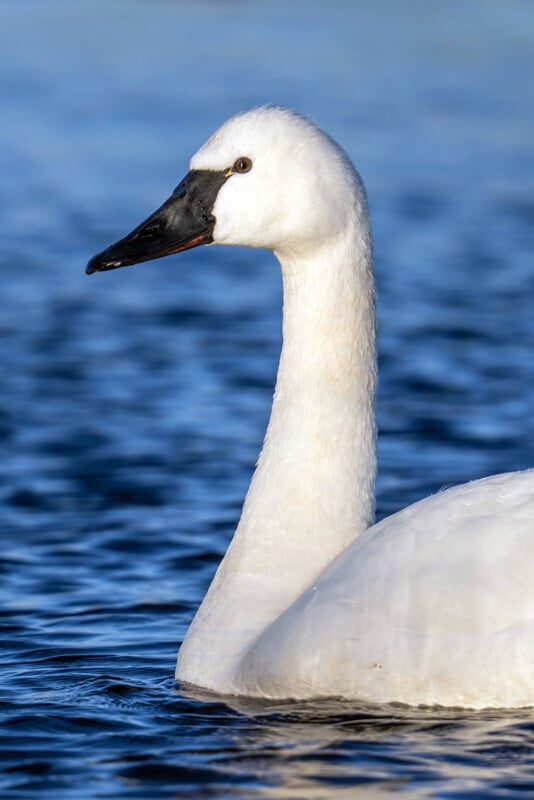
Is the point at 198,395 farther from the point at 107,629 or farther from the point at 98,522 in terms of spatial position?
the point at 107,629

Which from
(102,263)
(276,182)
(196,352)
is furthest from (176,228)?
(196,352)

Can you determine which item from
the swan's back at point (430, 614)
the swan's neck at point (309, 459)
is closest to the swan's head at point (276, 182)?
the swan's neck at point (309, 459)

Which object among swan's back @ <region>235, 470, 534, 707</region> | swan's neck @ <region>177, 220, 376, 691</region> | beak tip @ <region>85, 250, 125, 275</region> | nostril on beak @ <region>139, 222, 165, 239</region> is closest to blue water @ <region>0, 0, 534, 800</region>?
swan's back @ <region>235, 470, 534, 707</region>

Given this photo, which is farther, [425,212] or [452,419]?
[425,212]

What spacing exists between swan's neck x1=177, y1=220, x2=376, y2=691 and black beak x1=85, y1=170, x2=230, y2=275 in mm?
380

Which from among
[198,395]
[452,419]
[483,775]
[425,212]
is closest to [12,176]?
[425,212]

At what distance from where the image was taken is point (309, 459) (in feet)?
22.4

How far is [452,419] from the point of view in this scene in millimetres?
10977

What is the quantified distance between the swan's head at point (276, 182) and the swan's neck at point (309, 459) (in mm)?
121

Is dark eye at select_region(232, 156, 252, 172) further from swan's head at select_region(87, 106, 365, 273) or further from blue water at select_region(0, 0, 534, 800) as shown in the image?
blue water at select_region(0, 0, 534, 800)

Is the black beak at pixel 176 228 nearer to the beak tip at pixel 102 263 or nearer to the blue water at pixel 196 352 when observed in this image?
the beak tip at pixel 102 263

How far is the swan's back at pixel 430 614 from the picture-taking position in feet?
19.7

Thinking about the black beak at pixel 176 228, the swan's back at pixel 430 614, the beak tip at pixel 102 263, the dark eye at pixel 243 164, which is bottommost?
the swan's back at pixel 430 614

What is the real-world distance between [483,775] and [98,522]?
407cm
